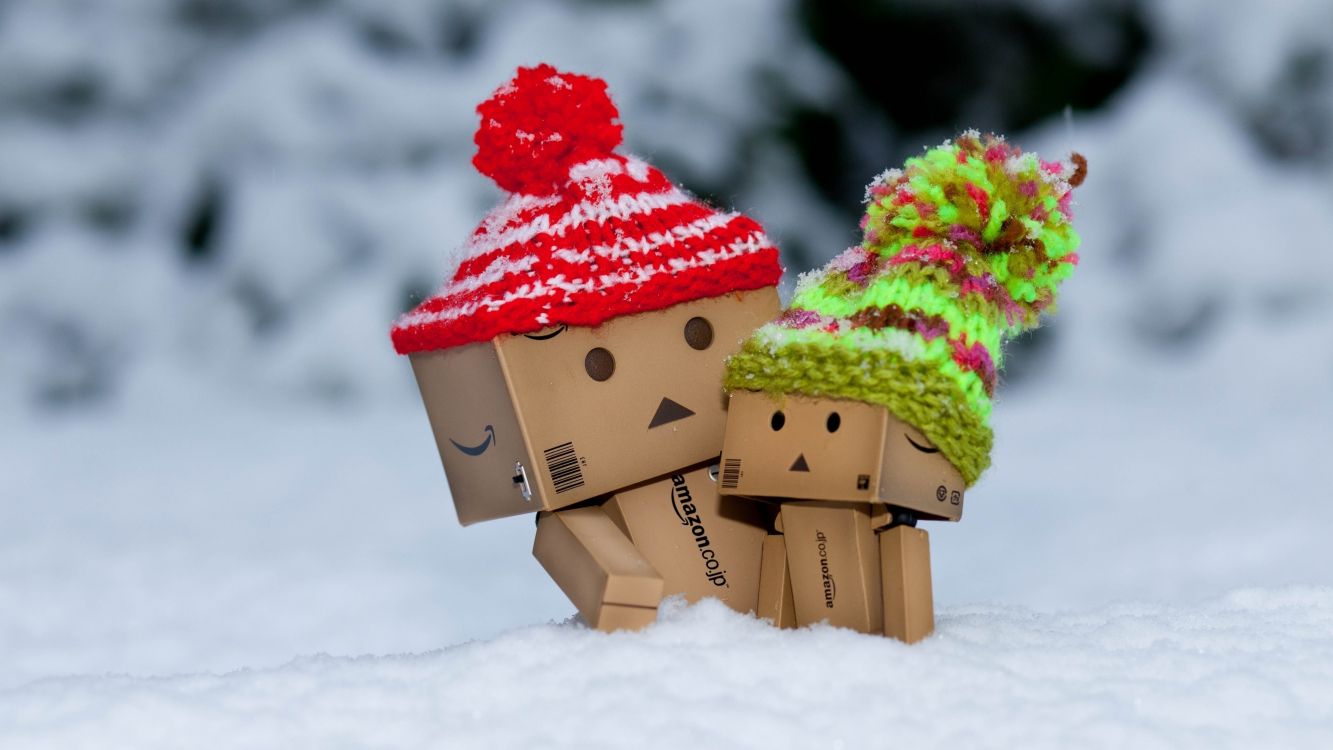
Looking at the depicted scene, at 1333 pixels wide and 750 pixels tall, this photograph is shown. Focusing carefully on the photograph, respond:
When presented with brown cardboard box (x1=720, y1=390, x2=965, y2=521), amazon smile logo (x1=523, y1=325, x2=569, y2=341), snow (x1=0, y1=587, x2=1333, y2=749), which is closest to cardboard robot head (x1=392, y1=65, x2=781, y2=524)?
amazon smile logo (x1=523, y1=325, x2=569, y2=341)

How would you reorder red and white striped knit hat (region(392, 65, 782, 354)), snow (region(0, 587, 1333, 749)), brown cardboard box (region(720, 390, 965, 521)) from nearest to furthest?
snow (region(0, 587, 1333, 749))
brown cardboard box (region(720, 390, 965, 521))
red and white striped knit hat (region(392, 65, 782, 354))

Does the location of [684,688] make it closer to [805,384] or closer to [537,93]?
[805,384]

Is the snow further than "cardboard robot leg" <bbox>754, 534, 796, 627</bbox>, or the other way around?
"cardboard robot leg" <bbox>754, 534, 796, 627</bbox>

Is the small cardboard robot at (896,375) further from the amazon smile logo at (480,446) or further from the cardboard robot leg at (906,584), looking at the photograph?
the amazon smile logo at (480,446)

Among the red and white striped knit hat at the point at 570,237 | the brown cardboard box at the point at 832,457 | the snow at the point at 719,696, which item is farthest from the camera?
the red and white striped knit hat at the point at 570,237

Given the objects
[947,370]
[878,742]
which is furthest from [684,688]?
[947,370]

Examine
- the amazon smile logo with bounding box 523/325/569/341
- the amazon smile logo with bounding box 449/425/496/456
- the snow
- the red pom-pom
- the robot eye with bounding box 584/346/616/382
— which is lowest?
the snow

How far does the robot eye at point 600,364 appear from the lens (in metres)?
1.67

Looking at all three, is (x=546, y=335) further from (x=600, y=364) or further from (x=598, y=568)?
(x=598, y=568)

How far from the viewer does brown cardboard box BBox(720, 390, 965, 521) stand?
1.54 metres

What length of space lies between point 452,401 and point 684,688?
0.52 meters

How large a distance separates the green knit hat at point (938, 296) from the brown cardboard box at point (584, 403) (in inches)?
2.4

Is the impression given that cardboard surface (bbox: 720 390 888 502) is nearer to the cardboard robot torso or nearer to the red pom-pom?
the cardboard robot torso

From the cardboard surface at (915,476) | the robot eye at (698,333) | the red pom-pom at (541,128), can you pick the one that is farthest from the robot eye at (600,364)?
the cardboard surface at (915,476)
